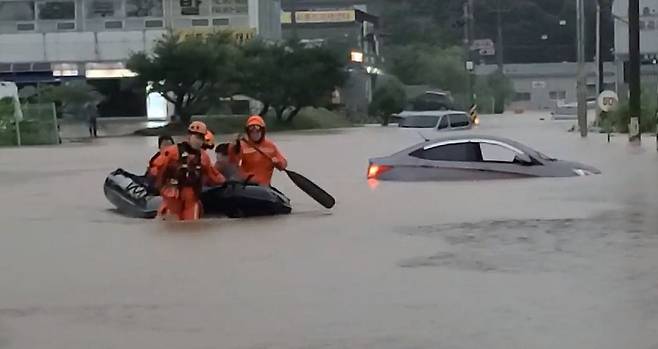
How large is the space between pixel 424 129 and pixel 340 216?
90.7 feet

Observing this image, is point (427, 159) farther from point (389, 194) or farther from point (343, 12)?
point (343, 12)

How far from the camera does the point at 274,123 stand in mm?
62625

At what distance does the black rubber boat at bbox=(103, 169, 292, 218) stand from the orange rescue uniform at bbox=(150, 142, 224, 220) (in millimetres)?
215

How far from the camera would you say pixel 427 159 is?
958 inches

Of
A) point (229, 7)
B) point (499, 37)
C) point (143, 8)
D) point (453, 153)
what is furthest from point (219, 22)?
point (499, 37)

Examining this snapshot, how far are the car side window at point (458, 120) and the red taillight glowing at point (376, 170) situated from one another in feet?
73.5

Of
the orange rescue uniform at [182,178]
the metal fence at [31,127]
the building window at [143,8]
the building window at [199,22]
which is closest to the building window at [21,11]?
the building window at [143,8]

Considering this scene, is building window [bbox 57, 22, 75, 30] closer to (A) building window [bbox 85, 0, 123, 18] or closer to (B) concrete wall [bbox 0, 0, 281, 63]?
(B) concrete wall [bbox 0, 0, 281, 63]

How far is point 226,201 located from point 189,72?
39.9 metres

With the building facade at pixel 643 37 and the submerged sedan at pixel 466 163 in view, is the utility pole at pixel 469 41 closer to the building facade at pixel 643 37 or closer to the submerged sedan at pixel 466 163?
the building facade at pixel 643 37

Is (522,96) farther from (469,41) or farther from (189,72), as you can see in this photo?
(189,72)

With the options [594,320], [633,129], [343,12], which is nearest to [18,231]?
[594,320]

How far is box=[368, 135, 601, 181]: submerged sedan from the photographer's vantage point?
78.8ft

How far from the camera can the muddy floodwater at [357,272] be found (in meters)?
9.77
